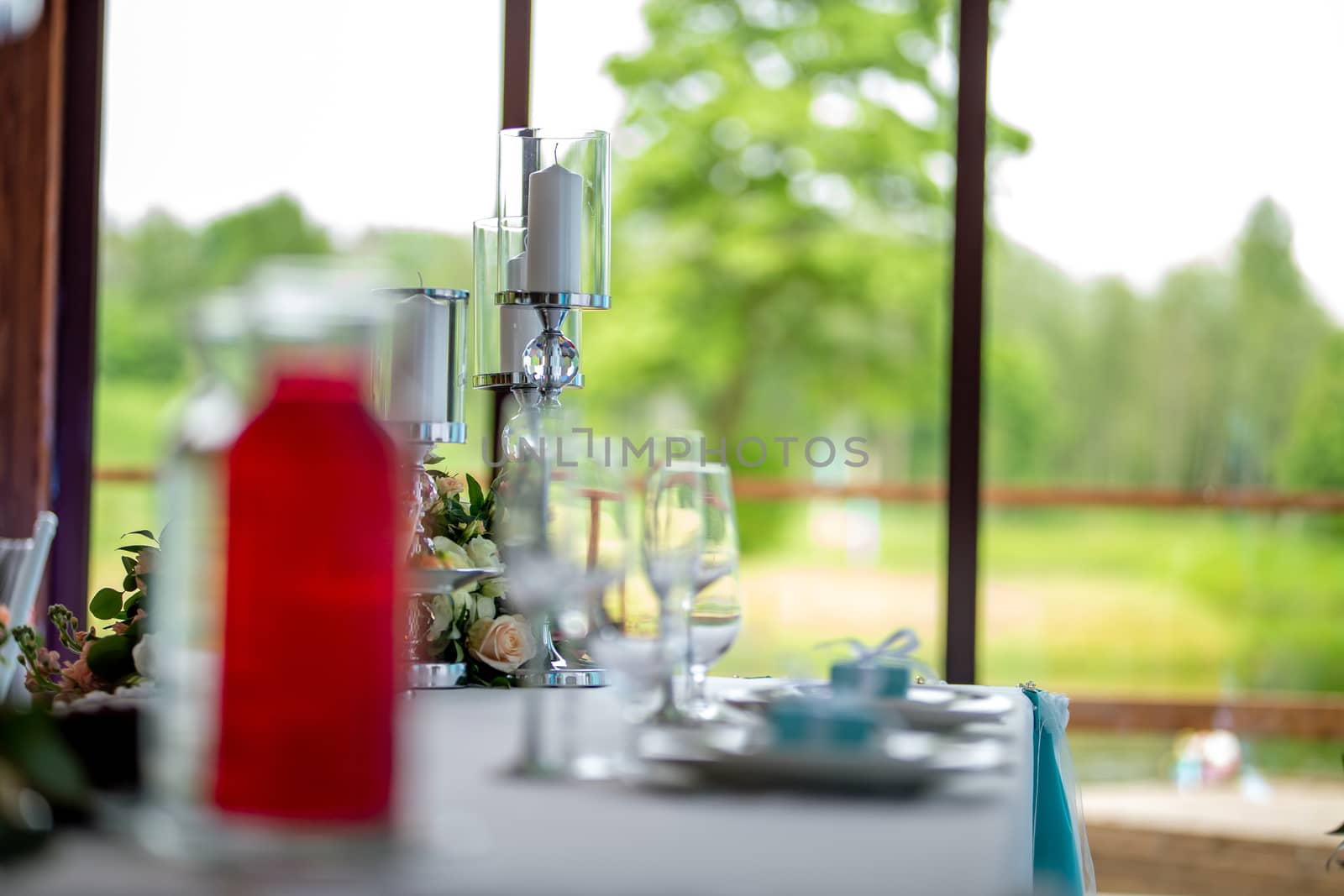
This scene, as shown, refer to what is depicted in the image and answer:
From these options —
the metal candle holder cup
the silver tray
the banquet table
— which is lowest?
the banquet table

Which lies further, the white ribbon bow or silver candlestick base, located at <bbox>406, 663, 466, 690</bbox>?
silver candlestick base, located at <bbox>406, 663, 466, 690</bbox>

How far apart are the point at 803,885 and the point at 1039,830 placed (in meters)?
0.76

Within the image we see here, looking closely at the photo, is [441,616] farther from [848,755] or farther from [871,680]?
[848,755]

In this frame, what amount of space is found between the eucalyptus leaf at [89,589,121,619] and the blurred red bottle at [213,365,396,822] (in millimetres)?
699

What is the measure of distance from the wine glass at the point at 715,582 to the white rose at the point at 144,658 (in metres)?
0.45

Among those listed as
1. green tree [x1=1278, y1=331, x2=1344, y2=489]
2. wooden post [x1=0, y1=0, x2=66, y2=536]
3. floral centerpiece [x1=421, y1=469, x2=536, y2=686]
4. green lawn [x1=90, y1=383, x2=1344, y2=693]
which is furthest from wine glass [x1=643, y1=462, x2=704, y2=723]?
green tree [x1=1278, y1=331, x2=1344, y2=489]

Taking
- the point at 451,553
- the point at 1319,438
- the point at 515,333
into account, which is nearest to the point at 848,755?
the point at 451,553

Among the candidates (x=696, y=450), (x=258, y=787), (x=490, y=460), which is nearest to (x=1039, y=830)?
(x=696, y=450)

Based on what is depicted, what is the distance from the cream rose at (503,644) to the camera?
1350 millimetres

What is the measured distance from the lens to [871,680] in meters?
1.12

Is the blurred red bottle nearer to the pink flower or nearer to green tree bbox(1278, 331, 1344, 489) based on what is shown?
the pink flower

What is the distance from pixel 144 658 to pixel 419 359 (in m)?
0.44

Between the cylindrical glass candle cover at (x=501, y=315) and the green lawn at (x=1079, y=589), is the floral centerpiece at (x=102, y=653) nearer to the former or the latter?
the cylindrical glass candle cover at (x=501, y=315)

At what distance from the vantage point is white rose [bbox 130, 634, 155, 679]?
3.68ft
